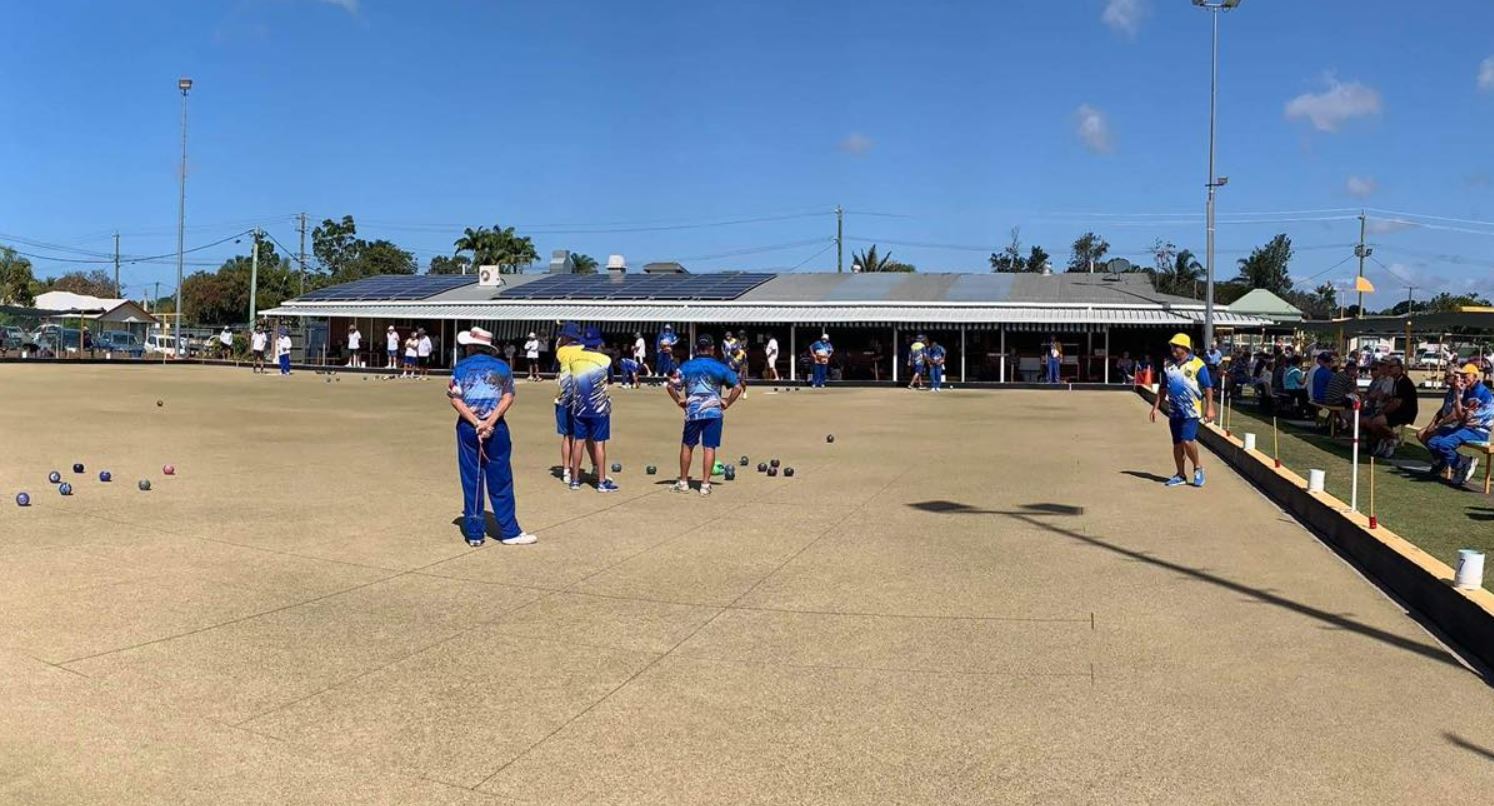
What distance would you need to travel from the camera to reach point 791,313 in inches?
1526

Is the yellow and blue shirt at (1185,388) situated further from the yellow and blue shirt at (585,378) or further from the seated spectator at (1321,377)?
the seated spectator at (1321,377)

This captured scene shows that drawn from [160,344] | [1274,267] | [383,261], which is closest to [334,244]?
[383,261]

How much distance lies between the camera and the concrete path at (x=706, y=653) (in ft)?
13.1

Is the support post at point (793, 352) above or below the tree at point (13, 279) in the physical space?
below

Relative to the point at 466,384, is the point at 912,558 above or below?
below

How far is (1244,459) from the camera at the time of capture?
44.2 ft

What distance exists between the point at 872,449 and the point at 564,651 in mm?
10426

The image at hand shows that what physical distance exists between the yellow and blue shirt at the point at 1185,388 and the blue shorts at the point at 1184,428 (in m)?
0.02

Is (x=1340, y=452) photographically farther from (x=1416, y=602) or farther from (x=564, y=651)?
(x=564, y=651)

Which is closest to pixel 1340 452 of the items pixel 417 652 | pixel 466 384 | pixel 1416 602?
pixel 1416 602

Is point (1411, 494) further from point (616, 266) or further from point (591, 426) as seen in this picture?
point (616, 266)

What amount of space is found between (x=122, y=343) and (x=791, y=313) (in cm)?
3514

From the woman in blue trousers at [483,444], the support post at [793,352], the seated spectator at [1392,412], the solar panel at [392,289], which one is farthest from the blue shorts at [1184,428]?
the solar panel at [392,289]

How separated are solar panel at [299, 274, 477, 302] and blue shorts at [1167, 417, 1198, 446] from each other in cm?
3898
